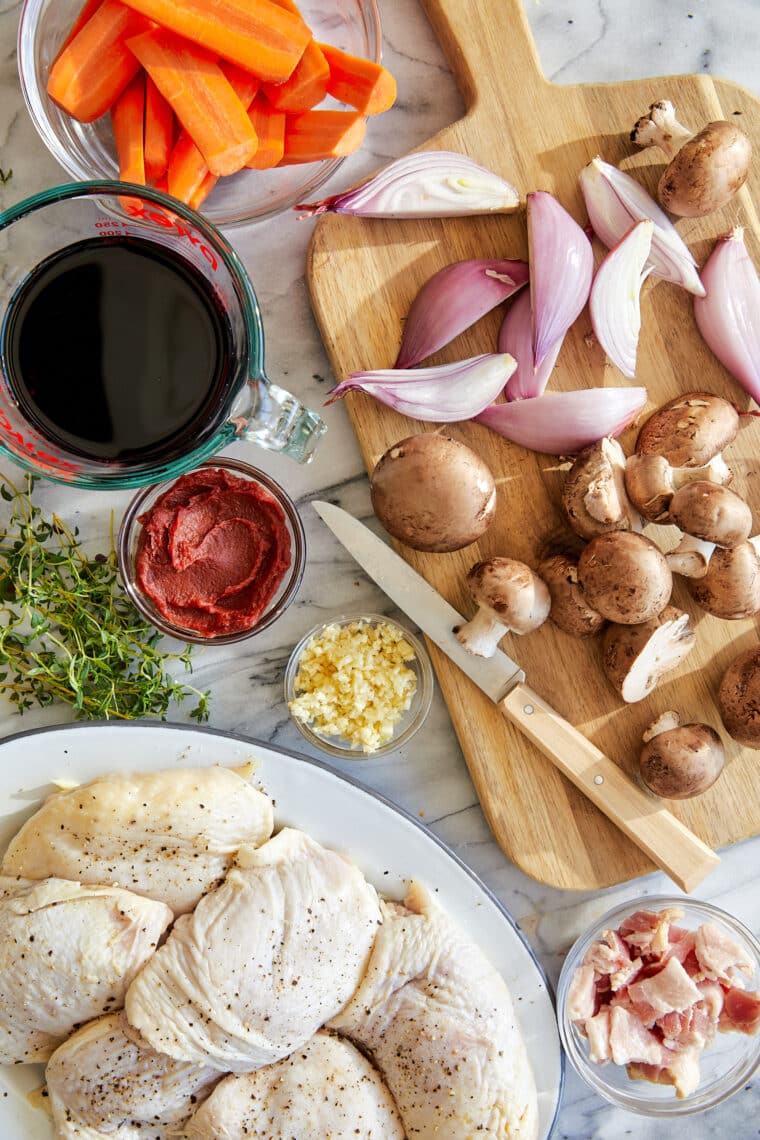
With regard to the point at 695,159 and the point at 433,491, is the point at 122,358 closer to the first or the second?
the point at 433,491

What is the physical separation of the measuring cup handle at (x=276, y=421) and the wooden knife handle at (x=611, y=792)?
22.2 inches

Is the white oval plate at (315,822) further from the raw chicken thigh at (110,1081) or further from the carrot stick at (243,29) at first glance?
the carrot stick at (243,29)

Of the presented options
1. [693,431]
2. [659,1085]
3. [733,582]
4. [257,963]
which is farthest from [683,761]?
[257,963]

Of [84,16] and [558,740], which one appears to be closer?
[84,16]

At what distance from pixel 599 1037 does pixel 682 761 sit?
488 millimetres

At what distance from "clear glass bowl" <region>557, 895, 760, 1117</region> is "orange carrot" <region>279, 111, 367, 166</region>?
4.41 feet

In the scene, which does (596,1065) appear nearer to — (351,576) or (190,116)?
(351,576)

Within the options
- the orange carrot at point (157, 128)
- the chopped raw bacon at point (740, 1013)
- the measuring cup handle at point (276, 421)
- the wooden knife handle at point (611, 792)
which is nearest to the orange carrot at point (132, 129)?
the orange carrot at point (157, 128)

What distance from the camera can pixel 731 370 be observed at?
160 centimetres

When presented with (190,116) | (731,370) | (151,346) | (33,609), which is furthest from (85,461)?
(731,370)

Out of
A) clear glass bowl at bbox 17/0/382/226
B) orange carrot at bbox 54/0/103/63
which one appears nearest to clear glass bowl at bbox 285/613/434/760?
clear glass bowl at bbox 17/0/382/226

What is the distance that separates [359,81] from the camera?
143cm

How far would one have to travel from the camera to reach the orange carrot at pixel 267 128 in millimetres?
1443

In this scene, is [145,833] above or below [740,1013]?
above
